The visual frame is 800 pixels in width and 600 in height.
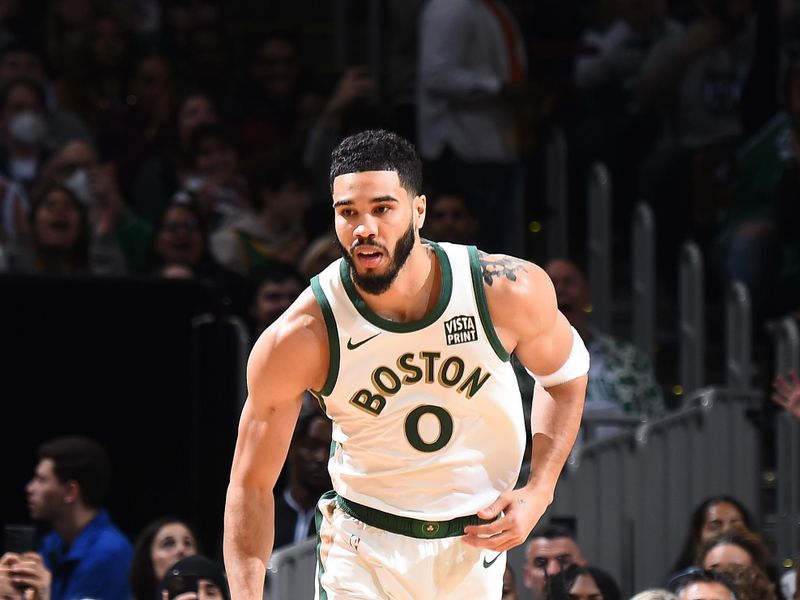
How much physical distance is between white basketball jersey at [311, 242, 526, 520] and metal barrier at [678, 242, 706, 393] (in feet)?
15.2

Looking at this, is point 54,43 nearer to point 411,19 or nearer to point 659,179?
point 411,19

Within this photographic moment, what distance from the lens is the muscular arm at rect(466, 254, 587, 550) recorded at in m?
4.43

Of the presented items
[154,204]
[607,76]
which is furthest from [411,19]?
[154,204]

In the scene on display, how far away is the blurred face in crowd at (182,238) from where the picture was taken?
934 centimetres

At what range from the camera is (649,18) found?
1056 centimetres

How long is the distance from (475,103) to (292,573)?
386 centimetres

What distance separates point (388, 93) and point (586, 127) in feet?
4.13

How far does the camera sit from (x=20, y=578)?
6.11 m

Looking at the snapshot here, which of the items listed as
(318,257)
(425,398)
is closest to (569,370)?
(425,398)

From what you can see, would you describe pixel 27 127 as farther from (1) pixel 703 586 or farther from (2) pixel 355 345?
(2) pixel 355 345

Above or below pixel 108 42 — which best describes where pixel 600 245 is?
below

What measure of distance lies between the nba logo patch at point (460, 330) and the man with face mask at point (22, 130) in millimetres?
6305

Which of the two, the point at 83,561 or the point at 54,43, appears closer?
the point at 83,561

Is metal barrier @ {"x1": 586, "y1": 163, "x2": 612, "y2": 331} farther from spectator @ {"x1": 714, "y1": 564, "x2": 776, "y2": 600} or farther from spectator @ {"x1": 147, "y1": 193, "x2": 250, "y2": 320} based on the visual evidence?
spectator @ {"x1": 714, "y1": 564, "x2": 776, "y2": 600}
